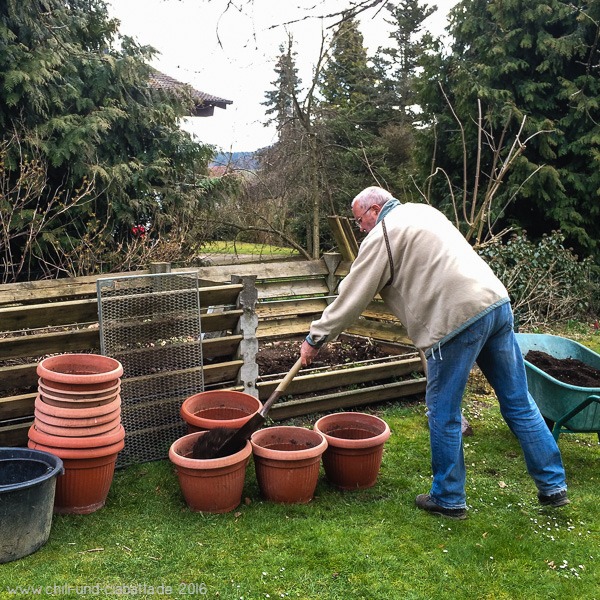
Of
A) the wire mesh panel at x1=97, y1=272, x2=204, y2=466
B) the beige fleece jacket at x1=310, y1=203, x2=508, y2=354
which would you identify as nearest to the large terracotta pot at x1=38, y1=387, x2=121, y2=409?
the wire mesh panel at x1=97, y1=272, x2=204, y2=466

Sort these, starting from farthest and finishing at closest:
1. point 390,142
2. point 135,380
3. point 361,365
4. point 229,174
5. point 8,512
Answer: point 390,142 → point 229,174 → point 361,365 → point 135,380 → point 8,512

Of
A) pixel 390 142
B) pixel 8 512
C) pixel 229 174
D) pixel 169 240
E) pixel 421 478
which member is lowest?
pixel 421 478

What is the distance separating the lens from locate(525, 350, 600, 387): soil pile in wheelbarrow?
449cm

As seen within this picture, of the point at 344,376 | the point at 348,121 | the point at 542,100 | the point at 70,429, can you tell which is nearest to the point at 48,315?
the point at 70,429

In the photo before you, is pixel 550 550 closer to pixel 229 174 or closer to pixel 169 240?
pixel 169 240

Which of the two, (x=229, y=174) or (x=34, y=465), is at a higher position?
(x=229, y=174)

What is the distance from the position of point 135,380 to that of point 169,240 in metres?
4.16

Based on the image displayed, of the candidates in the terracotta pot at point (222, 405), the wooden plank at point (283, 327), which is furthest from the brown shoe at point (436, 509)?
the wooden plank at point (283, 327)

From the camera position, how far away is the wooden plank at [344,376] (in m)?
5.02

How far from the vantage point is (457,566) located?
125 inches

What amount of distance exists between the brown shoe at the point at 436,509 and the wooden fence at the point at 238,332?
60.3 inches

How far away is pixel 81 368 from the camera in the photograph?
3.77 meters

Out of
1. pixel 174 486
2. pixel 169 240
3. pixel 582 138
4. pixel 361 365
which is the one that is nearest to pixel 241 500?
pixel 174 486

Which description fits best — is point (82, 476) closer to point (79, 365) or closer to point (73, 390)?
point (73, 390)
